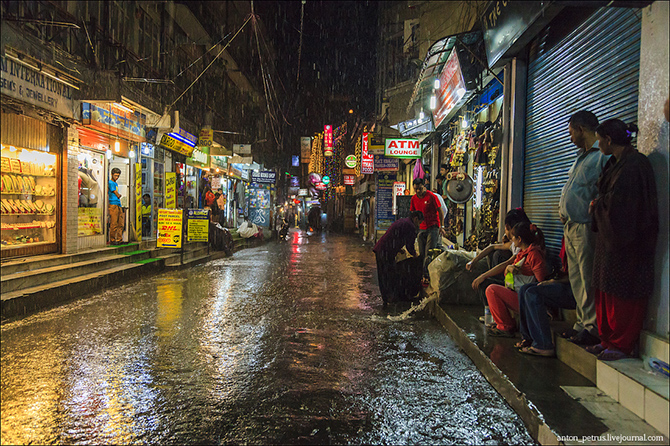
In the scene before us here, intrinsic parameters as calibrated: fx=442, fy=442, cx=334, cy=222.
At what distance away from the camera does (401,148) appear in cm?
1725

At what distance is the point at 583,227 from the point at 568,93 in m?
2.58

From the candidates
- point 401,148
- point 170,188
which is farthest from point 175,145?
point 401,148

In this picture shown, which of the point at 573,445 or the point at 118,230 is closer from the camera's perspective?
the point at 573,445

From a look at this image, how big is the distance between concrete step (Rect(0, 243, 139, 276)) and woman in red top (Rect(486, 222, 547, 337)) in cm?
A: 859

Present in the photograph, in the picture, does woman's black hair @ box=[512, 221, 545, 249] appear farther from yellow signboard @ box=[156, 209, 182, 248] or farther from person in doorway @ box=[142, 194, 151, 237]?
person in doorway @ box=[142, 194, 151, 237]

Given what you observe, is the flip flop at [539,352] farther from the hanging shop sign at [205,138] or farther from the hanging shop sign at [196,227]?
the hanging shop sign at [205,138]

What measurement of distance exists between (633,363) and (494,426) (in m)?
1.30

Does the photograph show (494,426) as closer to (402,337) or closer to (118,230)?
(402,337)

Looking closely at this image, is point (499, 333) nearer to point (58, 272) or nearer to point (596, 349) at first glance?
point (596, 349)

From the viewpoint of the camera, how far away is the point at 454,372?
189 inches

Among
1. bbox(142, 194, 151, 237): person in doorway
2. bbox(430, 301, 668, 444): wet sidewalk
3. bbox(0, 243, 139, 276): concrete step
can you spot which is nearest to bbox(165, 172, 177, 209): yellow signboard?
bbox(142, 194, 151, 237): person in doorway

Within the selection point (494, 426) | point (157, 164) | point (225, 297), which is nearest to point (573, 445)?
point (494, 426)

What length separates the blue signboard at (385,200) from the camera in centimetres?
2302

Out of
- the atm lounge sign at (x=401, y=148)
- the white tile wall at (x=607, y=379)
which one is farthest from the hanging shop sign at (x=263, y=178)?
the white tile wall at (x=607, y=379)
